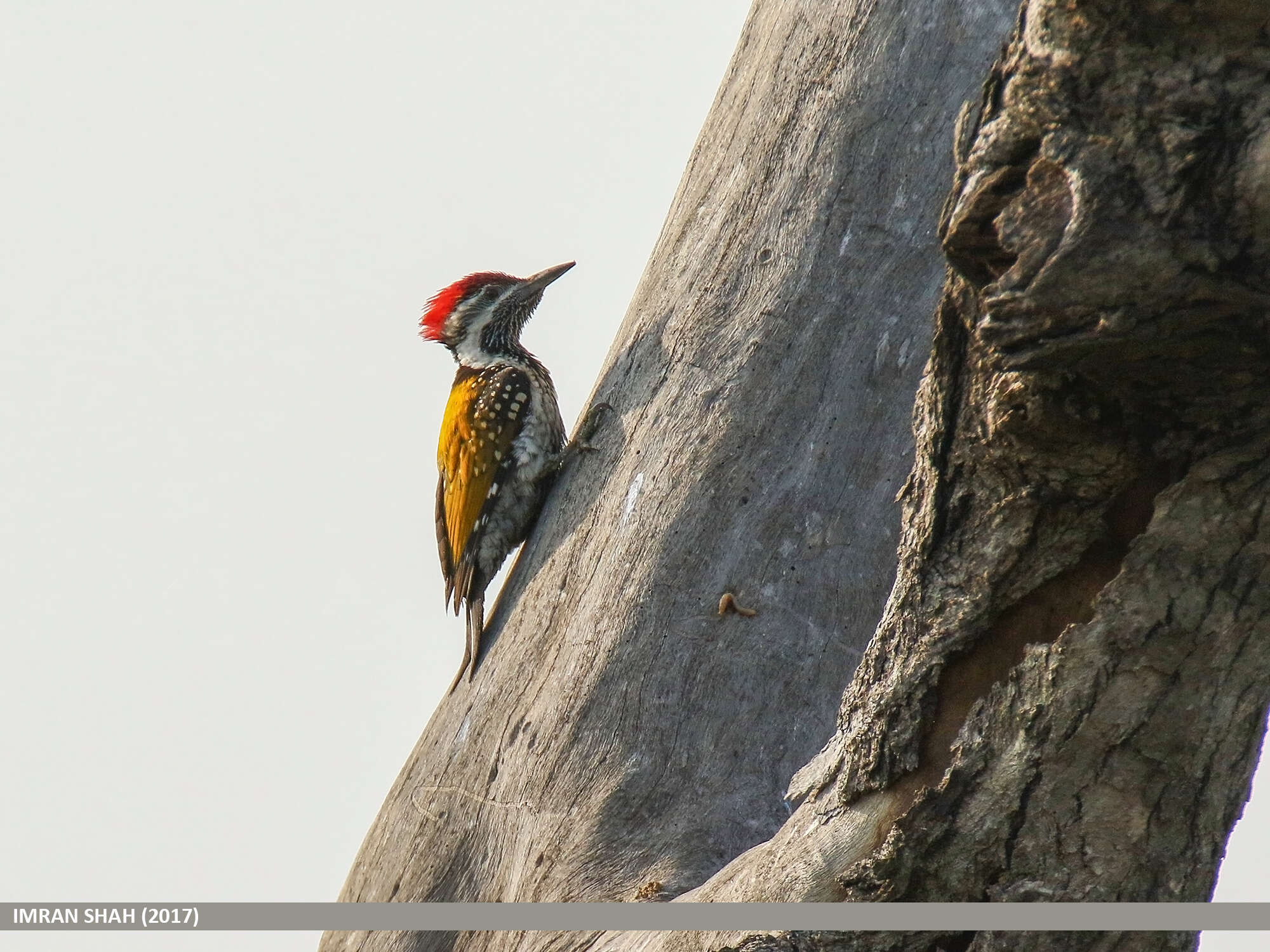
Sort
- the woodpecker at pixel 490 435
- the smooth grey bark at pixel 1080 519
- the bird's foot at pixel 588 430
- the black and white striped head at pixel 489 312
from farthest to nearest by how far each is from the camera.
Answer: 1. the black and white striped head at pixel 489 312
2. the woodpecker at pixel 490 435
3. the bird's foot at pixel 588 430
4. the smooth grey bark at pixel 1080 519

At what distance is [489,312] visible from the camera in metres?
6.46

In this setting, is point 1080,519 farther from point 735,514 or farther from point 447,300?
point 447,300

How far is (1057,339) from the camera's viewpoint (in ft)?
5.56

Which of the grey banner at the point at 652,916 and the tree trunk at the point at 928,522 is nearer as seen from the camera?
the tree trunk at the point at 928,522

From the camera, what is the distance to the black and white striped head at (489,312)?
21.0 feet

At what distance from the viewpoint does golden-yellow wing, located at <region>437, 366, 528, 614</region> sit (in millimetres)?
5727

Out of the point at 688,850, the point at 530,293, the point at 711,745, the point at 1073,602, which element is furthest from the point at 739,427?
the point at 530,293

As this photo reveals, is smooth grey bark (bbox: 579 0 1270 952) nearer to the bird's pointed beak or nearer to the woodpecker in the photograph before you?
the woodpecker

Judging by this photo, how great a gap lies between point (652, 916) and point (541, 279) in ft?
13.4

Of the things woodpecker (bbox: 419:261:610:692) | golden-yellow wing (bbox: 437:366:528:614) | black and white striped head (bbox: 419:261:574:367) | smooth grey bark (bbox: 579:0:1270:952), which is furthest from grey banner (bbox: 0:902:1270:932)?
black and white striped head (bbox: 419:261:574:367)

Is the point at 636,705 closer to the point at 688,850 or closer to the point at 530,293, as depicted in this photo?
the point at 688,850

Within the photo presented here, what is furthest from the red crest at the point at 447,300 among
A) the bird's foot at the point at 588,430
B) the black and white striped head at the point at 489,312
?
the bird's foot at the point at 588,430

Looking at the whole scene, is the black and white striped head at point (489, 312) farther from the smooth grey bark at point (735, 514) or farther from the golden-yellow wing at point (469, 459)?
the smooth grey bark at point (735, 514)

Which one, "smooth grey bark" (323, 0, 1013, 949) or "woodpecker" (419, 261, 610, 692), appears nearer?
"smooth grey bark" (323, 0, 1013, 949)
